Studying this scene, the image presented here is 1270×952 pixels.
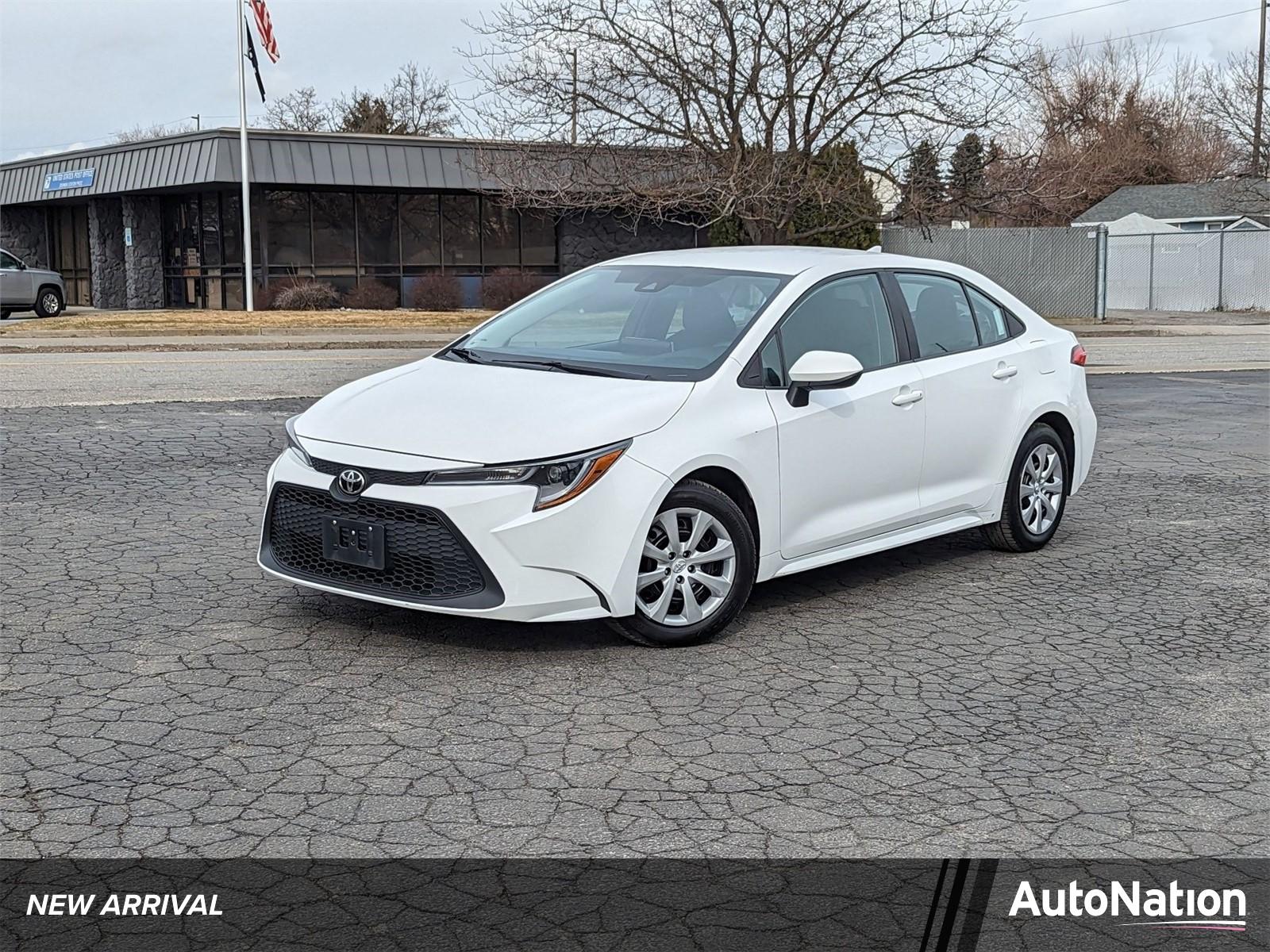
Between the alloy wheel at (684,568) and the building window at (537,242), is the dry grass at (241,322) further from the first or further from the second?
the alloy wheel at (684,568)

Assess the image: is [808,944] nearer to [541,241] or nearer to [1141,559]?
[1141,559]

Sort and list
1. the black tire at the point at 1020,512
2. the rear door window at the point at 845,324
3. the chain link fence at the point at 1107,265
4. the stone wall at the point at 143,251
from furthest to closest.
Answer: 1. the stone wall at the point at 143,251
2. the chain link fence at the point at 1107,265
3. the black tire at the point at 1020,512
4. the rear door window at the point at 845,324

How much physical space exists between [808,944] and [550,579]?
2.35m

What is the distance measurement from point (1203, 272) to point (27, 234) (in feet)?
113

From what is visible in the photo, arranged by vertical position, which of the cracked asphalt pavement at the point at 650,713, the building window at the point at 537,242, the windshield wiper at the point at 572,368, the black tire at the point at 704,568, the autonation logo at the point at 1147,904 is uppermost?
the building window at the point at 537,242

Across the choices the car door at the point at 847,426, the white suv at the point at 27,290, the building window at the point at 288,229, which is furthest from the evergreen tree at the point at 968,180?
the car door at the point at 847,426

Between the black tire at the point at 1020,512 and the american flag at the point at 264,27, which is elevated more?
the american flag at the point at 264,27

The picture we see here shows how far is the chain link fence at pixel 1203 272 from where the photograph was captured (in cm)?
4034

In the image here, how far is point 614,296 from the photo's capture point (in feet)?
23.5

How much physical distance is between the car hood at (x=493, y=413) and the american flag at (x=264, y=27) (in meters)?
30.2

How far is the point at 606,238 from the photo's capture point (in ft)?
130

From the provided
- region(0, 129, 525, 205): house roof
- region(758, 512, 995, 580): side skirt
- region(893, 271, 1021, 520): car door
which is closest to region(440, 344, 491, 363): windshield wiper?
region(758, 512, 995, 580): side skirt

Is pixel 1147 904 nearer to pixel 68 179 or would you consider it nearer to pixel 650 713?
pixel 650 713

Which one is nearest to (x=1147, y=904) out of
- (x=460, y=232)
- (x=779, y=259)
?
(x=779, y=259)
